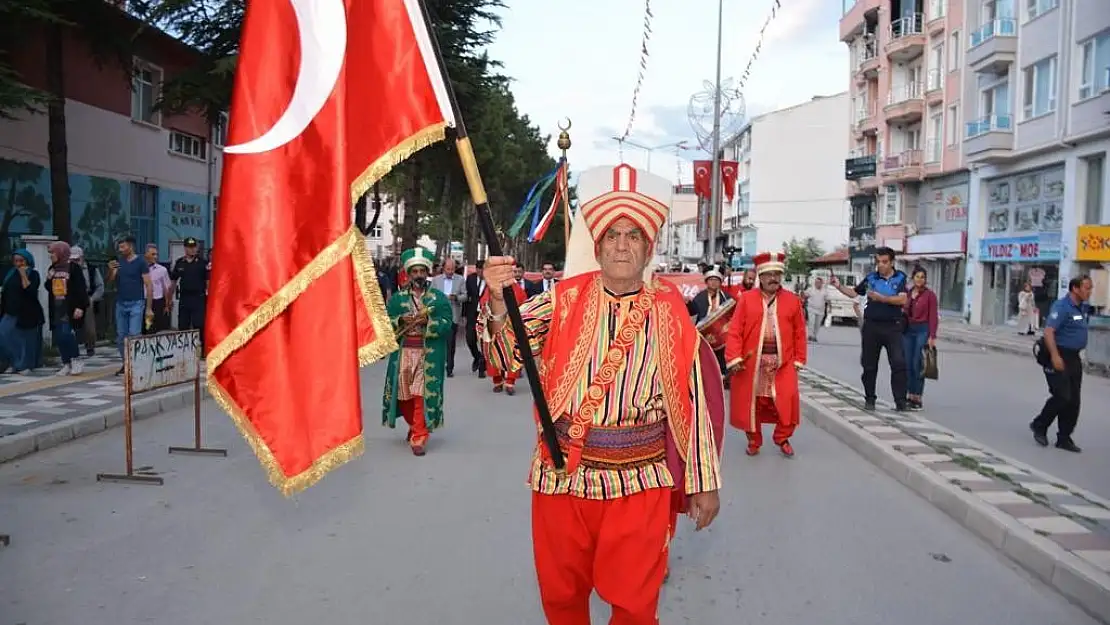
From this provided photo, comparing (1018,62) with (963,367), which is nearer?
(963,367)

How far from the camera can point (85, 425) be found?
926cm

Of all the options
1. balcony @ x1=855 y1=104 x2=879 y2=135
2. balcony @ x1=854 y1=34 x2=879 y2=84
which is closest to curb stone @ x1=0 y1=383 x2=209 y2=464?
balcony @ x1=855 y1=104 x2=879 y2=135

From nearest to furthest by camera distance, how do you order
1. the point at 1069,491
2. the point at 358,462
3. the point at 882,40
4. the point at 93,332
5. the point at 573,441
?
the point at 573,441, the point at 1069,491, the point at 358,462, the point at 93,332, the point at 882,40

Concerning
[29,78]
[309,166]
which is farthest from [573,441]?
[29,78]

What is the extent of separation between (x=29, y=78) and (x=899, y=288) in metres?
17.6

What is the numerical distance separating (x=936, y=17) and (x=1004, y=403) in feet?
106

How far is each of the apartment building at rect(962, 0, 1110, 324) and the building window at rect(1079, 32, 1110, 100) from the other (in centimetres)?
3

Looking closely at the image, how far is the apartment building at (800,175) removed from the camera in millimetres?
69375

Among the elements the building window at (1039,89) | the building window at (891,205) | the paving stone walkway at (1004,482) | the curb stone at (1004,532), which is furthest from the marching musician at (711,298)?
the building window at (891,205)

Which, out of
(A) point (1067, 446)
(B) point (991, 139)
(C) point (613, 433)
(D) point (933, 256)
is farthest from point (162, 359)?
(D) point (933, 256)

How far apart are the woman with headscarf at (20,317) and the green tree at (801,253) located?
4832 cm

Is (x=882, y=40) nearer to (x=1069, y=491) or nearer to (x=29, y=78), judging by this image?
(x=29, y=78)

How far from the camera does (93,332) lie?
1602 cm

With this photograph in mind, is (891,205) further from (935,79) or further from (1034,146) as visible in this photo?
(1034,146)
